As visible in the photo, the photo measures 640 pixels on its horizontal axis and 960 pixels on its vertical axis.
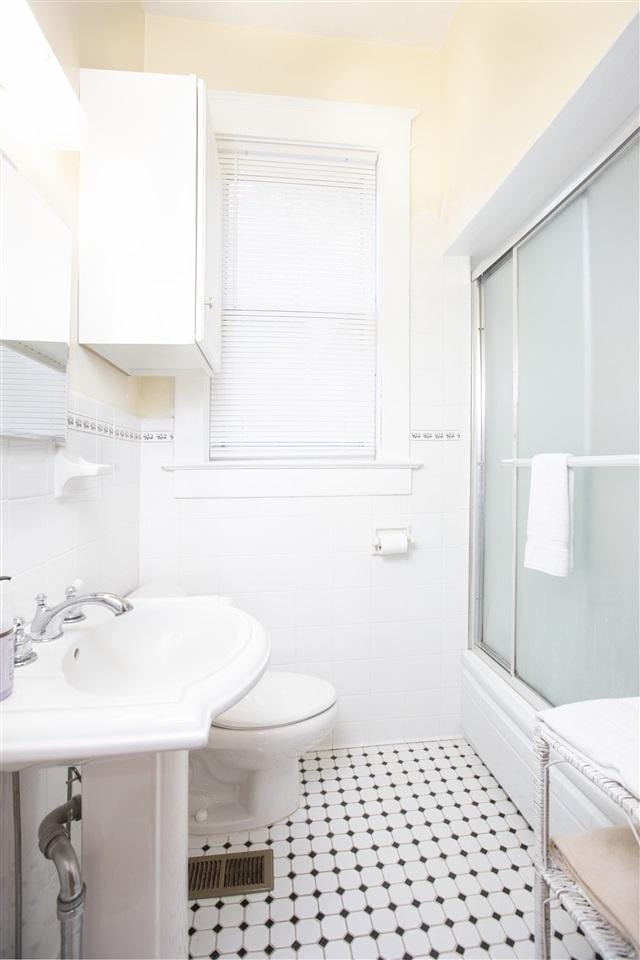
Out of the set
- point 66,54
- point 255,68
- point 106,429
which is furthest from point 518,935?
point 255,68

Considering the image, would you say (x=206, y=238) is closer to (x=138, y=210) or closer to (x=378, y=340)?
(x=138, y=210)

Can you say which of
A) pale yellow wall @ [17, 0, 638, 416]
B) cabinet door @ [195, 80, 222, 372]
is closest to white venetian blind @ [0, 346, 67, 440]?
pale yellow wall @ [17, 0, 638, 416]

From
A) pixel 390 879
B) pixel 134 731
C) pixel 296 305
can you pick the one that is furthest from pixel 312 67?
pixel 390 879

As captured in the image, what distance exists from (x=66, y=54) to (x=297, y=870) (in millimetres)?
2428

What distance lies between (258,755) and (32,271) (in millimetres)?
1442

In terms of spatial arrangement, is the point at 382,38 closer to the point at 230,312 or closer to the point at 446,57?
the point at 446,57

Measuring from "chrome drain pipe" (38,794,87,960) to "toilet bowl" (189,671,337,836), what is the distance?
1.87 feet

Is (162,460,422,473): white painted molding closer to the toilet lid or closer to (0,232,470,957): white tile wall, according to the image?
(0,232,470,957): white tile wall

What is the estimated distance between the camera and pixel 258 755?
1378 mm

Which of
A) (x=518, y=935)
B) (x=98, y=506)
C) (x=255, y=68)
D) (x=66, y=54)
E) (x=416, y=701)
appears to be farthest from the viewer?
(x=416, y=701)

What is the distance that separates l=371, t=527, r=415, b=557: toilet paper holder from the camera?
1900 millimetres

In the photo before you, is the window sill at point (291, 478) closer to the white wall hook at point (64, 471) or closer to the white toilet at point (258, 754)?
the white toilet at point (258, 754)

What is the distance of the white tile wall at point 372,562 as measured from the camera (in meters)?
1.88

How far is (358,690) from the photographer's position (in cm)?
196
